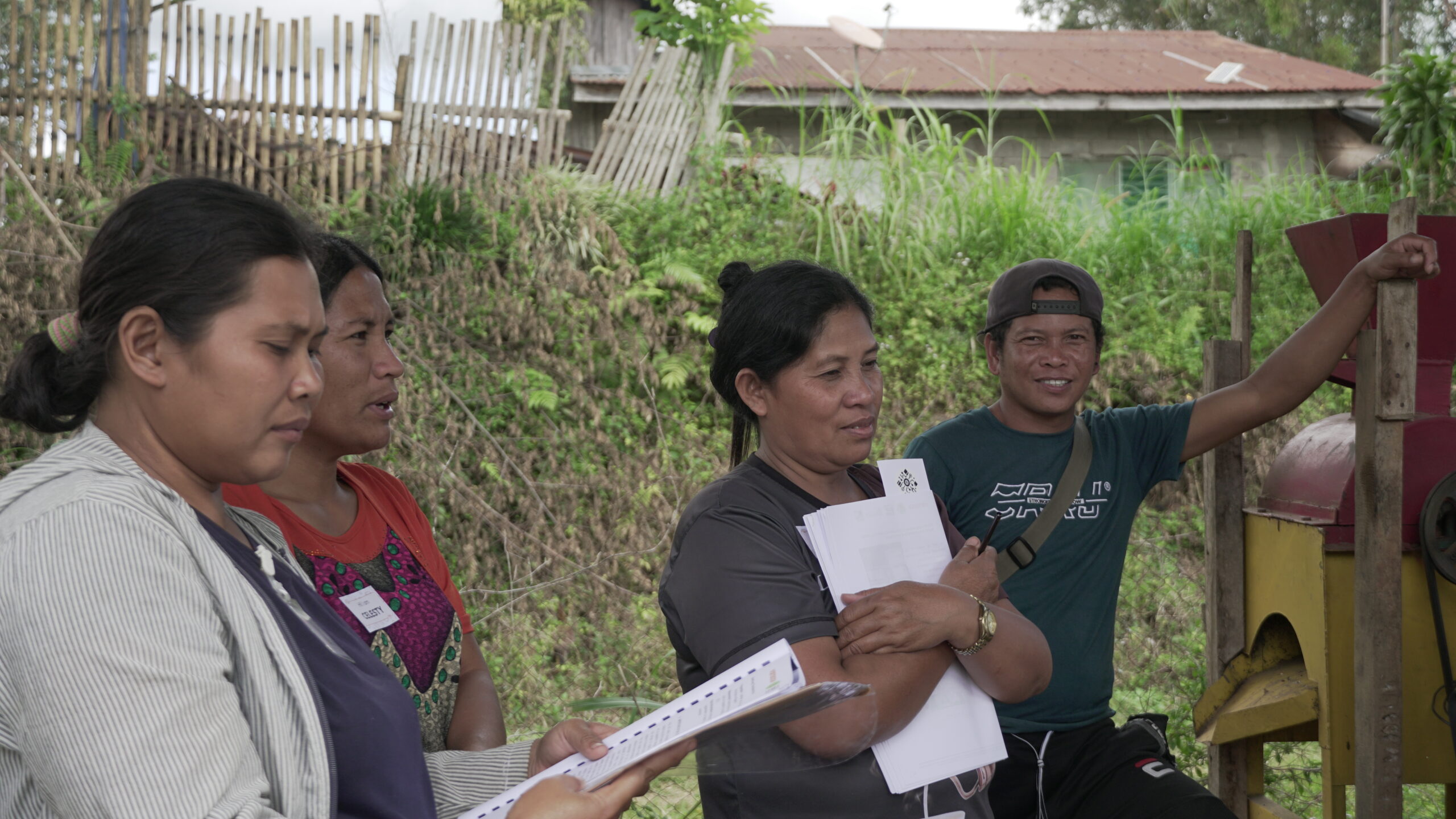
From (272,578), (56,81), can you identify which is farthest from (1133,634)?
(56,81)

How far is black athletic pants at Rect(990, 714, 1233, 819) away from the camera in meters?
2.56

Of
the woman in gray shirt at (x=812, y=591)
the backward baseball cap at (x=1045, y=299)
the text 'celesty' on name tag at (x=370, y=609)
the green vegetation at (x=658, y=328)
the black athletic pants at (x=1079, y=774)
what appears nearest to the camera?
the woman in gray shirt at (x=812, y=591)

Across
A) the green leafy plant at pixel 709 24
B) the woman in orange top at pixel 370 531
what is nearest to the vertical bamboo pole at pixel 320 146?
the green leafy plant at pixel 709 24

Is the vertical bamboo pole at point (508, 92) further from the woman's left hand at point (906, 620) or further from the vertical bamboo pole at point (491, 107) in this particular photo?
the woman's left hand at point (906, 620)

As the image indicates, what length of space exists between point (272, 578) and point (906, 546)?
45.8 inches

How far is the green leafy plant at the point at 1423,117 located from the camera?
24.3 ft

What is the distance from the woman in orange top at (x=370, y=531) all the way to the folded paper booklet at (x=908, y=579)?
2.54 feet

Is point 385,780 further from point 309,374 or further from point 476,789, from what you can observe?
point 309,374

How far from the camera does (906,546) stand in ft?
6.64

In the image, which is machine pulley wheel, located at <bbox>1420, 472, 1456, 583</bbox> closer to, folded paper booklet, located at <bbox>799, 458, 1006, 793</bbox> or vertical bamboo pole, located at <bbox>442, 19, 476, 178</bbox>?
folded paper booklet, located at <bbox>799, 458, 1006, 793</bbox>

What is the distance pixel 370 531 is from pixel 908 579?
109 cm

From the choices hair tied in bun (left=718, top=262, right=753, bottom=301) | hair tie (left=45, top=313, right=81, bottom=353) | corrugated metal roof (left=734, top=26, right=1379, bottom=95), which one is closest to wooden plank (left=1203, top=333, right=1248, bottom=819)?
hair tied in bun (left=718, top=262, right=753, bottom=301)

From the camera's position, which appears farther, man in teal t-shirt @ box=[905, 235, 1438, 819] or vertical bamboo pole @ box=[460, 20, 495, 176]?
vertical bamboo pole @ box=[460, 20, 495, 176]

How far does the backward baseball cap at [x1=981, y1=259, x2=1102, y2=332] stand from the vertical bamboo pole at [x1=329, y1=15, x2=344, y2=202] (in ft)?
19.1
